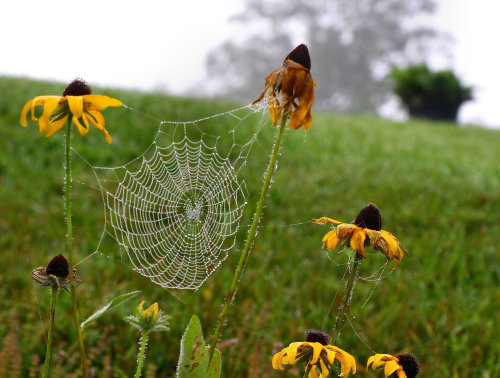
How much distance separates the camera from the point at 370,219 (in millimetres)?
1307

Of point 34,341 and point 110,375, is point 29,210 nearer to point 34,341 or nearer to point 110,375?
point 34,341

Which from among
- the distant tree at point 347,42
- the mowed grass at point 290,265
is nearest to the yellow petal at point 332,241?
the mowed grass at point 290,265

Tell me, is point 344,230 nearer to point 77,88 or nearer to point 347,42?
point 77,88

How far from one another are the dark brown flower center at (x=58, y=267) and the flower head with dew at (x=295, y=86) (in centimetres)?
62

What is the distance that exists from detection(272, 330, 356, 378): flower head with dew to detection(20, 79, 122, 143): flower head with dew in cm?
62

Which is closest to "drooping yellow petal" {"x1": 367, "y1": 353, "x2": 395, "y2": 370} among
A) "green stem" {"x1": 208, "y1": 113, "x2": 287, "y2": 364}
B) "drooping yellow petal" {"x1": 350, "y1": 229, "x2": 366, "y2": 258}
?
"drooping yellow petal" {"x1": 350, "y1": 229, "x2": 366, "y2": 258}

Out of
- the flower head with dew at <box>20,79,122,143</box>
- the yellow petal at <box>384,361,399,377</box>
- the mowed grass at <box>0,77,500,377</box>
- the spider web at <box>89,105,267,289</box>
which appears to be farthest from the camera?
the mowed grass at <box>0,77,500,377</box>

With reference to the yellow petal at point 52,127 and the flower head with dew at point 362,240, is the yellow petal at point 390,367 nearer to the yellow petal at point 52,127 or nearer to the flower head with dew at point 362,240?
the flower head with dew at point 362,240

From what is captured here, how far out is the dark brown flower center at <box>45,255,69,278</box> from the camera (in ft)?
4.04

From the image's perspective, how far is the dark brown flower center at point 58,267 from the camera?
123 cm

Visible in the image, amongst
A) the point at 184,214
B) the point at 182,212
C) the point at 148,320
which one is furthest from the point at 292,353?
the point at 182,212

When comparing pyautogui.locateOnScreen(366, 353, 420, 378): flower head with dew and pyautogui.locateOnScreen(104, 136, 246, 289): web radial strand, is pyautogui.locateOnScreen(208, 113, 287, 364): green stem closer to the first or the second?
pyautogui.locateOnScreen(366, 353, 420, 378): flower head with dew

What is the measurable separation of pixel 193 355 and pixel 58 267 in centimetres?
39

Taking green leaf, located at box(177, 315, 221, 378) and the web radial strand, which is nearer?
green leaf, located at box(177, 315, 221, 378)
